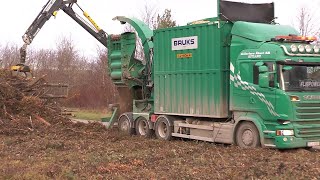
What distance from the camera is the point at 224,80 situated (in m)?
12.7

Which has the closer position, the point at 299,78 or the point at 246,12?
the point at 299,78

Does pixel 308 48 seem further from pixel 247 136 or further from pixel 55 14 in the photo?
pixel 55 14

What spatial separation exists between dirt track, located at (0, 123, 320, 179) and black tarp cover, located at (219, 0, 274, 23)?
12.7ft

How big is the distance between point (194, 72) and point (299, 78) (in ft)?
10.9

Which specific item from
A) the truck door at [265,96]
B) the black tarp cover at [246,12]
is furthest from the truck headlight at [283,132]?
the black tarp cover at [246,12]

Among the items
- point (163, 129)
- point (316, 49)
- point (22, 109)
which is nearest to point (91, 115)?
point (22, 109)

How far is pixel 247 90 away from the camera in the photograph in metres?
11.8

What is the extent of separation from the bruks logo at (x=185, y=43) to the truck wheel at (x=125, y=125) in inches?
145

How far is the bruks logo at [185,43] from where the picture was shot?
13484 millimetres

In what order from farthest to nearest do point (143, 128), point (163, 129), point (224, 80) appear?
point (143, 128), point (163, 129), point (224, 80)

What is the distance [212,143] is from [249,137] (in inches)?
63.6

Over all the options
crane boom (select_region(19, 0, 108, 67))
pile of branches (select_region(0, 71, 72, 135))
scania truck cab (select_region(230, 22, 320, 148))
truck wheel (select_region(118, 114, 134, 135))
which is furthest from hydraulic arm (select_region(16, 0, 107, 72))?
scania truck cab (select_region(230, 22, 320, 148))

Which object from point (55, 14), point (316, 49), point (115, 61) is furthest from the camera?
point (55, 14)

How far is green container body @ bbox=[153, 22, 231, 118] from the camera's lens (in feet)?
41.7
